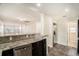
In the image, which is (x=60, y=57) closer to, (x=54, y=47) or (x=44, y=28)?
(x=54, y=47)

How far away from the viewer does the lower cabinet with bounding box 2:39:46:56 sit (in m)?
1.75

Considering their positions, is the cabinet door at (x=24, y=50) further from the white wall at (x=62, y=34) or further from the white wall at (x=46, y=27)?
the white wall at (x=62, y=34)

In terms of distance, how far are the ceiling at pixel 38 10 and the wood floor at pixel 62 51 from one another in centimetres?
58

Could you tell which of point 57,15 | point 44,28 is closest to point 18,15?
point 44,28

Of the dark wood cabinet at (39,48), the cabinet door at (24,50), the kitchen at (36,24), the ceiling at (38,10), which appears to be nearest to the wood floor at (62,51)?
the kitchen at (36,24)

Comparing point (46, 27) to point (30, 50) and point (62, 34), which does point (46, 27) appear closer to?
point (62, 34)

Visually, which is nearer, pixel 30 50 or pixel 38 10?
pixel 38 10

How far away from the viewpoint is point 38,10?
188cm

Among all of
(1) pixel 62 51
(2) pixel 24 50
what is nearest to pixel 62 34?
(1) pixel 62 51

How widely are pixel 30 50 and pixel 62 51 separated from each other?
0.65m

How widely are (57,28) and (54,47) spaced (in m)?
0.39

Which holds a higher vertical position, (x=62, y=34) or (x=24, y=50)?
(x=62, y=34)

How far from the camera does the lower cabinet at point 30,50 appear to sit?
175 centimetres

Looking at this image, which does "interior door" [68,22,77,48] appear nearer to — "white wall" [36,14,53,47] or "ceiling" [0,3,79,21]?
"ceiling" [0,3,79,21]
